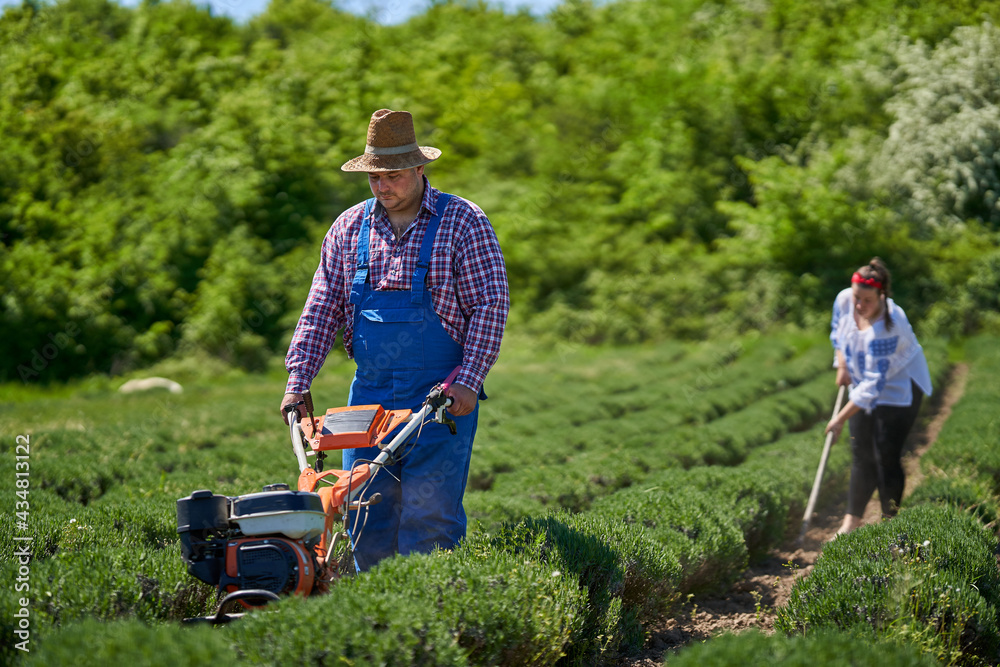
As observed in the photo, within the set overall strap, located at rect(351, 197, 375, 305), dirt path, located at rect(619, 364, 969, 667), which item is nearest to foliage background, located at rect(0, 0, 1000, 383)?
dirt path, located at rect(619, 364, 969, 667)

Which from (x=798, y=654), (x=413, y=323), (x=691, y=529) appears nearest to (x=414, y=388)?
(x=413, y=323)

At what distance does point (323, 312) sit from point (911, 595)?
3063mm

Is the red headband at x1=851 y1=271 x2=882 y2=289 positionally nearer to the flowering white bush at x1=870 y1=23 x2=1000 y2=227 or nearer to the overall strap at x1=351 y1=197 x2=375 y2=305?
the overall strap at x1=351 y1=197 x2=375 y2=305

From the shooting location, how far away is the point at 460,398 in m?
3.86

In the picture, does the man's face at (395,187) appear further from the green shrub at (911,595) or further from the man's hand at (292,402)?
the green shrub at (911,595)

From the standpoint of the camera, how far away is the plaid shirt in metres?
4.09

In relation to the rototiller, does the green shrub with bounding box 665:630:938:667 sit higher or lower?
lower

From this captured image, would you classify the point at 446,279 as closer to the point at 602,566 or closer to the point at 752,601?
the point at 602,566

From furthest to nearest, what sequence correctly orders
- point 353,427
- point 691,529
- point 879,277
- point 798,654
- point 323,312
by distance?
point 879,277, point 691,529, point 323,312, point 353,427, point 798,654

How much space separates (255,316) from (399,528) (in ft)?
84.6

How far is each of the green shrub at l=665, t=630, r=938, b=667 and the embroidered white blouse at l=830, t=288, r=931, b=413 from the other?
13.0 ft

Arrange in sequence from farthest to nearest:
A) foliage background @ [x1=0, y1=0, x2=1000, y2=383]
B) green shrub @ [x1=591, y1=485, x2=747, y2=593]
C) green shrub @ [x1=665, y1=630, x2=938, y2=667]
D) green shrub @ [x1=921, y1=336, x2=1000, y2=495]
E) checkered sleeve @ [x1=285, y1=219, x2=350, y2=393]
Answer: foliage background @ [x1=0, y1=0, x2=1000, y2=383] < green shrub @ [x1=921, y1=336, x2=1000, y2=495] < green shrub @ [x1=591, y1=485, x2=747, y2=593] < checkered sleeve @ [x1=285, y1=219, x2=350, y2=393] < green shrub @ [x1=665, y1=630, x2=938, y2=667]

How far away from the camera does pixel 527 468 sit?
28.3ft

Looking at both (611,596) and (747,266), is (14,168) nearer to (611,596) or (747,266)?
(747,266)
